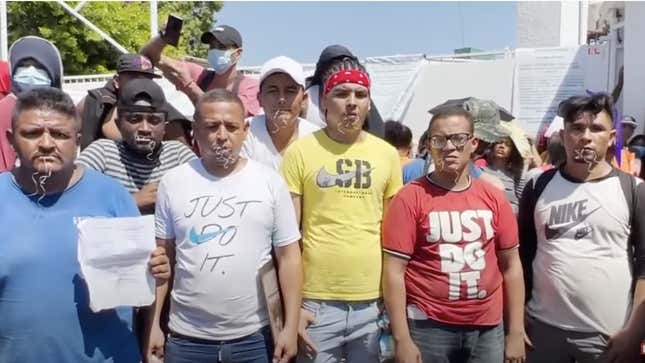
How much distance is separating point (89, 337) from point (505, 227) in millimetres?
1807

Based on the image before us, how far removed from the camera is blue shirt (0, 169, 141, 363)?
2555mm

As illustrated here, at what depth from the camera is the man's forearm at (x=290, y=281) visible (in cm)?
314

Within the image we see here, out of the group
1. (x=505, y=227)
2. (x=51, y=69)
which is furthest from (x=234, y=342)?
(x=51, y=69)

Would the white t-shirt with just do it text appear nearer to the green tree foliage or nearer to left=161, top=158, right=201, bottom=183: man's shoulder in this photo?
left=161, top=158, right=201, bottom=183: man's shoulder

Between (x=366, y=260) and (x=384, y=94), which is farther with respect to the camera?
(x=384, y=94)

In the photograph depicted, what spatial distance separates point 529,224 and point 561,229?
0.18m

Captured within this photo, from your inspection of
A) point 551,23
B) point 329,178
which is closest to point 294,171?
point 329,178

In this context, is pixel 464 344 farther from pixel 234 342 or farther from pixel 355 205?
pixel 234 342

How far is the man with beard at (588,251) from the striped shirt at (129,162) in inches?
69.0

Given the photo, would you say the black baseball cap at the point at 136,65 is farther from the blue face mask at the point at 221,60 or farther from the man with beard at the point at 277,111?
the man with beard at the point at 277,111

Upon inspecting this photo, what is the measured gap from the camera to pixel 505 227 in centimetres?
330

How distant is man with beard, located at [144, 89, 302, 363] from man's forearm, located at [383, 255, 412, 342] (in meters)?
0.40

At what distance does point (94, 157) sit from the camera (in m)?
3.41

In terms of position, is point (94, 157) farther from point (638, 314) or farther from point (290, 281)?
point (638, 314)
